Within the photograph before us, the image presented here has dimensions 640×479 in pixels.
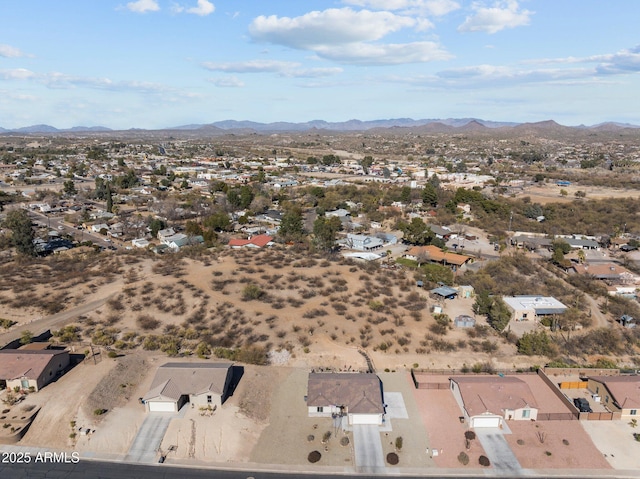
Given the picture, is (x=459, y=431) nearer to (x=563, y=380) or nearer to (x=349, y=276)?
(x=563, y=380)

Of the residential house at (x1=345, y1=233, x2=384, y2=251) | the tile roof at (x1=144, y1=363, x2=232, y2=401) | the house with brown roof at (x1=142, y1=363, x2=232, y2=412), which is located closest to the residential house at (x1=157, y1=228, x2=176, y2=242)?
the residential house at (x1=345, y1=233, x2=384, y2=251)

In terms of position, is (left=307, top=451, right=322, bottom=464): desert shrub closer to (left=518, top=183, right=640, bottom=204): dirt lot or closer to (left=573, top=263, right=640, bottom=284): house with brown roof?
(left=573, top=263, right=640, bottom=284): house with brown roof

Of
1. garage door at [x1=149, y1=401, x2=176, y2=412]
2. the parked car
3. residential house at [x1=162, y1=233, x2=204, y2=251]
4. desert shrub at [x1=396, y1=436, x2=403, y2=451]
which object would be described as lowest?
the parked car

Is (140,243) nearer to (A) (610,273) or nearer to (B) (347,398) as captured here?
(B) (347,398)

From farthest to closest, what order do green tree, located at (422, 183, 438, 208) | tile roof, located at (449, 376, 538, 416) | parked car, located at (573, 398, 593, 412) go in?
green tree, located at (422, 183, 438, 208)
parked car, located at (573, 398, 593, 412)
tile roof, located at (449, 376, 538, 416)

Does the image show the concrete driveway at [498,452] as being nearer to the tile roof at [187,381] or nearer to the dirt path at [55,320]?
the tile roof at [187,381]

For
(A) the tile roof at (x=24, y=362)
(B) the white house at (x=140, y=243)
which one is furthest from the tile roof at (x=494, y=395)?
(B) the white house at (x=140, y=243)
